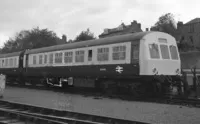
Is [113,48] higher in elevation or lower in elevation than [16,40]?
lower

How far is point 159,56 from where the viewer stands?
14.0 m

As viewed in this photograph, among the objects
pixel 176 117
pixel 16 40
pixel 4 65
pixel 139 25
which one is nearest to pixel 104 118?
pixel 176 117

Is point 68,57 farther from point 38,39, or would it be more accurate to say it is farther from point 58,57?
point 38,39

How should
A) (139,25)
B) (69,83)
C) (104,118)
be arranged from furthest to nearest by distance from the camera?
1. (139,25)
2. (69,83)
3. (104,118)

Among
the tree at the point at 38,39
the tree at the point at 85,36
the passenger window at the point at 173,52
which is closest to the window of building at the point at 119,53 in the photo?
the passenger window at the point at 173,52

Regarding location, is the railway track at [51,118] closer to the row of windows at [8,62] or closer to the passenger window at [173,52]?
the passenger window at [173,52]

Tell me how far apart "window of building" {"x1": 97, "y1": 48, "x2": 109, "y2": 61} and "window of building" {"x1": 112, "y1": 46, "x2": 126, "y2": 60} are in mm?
607

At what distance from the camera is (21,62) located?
83.3 feet

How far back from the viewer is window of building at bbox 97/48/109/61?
15562 millimetres

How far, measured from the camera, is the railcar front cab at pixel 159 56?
13.4 m

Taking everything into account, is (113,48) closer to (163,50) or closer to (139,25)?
(163,50)

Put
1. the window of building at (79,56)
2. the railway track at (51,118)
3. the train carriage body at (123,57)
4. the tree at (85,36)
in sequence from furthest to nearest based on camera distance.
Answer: the tree at (85,36), the window of building at (79,56), the train carriage body at (123,57), the railway track at (51,118)

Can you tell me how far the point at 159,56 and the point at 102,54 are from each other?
12.1ft

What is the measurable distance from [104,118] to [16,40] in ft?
247
